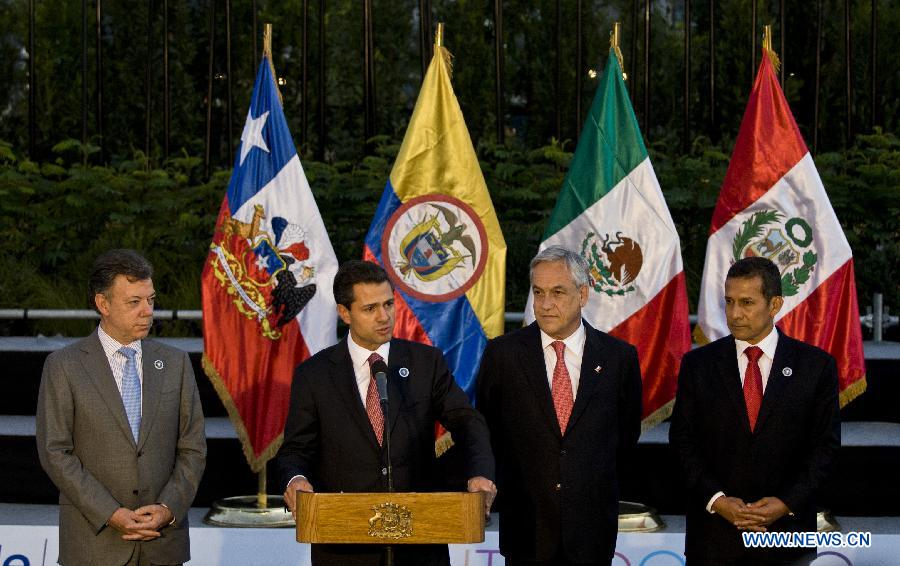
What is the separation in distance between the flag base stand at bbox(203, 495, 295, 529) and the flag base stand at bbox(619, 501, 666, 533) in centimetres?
142

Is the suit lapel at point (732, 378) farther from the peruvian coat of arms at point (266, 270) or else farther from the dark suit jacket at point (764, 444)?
the peruvian coat of arms at point (266, 270)

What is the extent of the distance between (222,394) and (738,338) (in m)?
2.56

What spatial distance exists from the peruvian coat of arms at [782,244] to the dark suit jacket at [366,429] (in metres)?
2.43

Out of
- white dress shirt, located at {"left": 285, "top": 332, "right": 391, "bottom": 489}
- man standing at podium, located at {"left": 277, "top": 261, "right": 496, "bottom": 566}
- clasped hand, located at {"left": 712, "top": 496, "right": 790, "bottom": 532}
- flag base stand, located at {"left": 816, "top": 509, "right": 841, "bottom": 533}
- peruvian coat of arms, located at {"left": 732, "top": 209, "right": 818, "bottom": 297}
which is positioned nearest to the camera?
man standing at podium, located at {"left": 277, "top": 261, "right": 496, "bottom": 566}

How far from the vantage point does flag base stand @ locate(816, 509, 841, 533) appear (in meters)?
5.34

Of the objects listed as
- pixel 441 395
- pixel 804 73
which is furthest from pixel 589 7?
pixel 441 395

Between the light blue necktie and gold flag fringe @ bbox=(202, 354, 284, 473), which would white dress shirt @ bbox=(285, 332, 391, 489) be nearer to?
the light blue necktie

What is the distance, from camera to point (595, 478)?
3.75 meters

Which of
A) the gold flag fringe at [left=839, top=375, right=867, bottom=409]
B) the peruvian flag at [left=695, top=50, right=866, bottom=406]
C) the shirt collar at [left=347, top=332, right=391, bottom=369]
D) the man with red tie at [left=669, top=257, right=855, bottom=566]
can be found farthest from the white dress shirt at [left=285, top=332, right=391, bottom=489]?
the gold flag fringe at [left=839, top=375, right=867, bottom=409]

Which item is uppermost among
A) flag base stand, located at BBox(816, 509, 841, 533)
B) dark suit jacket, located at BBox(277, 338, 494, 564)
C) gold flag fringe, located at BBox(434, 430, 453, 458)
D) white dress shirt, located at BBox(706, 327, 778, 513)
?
white dress shirt, located at BBox(706, 327, 778, 513)

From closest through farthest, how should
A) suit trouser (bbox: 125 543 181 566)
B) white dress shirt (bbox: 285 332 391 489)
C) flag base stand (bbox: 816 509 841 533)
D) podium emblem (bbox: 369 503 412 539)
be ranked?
1. podium emblem (bbox: 369 503 412 539)
2. white dress shirt (bbox: 285 332 391 489)
3. suit trouser (bbox: 125 543 181 566)
4. flag base stand (bbox: 816 509 841 533)

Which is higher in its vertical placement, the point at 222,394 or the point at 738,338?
the point at 738,338

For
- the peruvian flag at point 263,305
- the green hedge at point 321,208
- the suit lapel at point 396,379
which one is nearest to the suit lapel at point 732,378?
the suit lapel at point 396,379

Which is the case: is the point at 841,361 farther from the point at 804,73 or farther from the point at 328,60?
the point at 328,60
